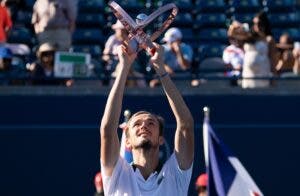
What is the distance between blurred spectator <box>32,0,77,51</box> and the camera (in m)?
11.8

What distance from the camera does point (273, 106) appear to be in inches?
441

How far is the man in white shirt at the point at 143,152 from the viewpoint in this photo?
556cm

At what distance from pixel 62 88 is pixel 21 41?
1.53 m

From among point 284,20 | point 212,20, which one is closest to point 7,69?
point 212,20

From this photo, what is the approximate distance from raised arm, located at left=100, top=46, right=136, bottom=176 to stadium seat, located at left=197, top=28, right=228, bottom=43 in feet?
23.7

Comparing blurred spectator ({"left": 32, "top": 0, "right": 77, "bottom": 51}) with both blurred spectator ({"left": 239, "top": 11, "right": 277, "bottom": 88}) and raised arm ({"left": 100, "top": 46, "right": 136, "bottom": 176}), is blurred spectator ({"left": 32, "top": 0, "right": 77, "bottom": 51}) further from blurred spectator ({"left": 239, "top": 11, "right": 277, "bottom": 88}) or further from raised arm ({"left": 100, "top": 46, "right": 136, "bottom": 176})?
raised arm ({"left": 100, "top": 46, "right": 136, "bottom": 176})

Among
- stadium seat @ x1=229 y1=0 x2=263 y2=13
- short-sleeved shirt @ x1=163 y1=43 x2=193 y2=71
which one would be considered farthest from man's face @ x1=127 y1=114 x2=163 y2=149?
stadium seat @ x1=229 y1=0 x2=263 y2=13

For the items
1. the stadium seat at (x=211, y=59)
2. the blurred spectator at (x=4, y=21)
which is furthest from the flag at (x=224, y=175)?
the blurred spectator at (x=4, y=21)

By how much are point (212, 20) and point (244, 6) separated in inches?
16.0

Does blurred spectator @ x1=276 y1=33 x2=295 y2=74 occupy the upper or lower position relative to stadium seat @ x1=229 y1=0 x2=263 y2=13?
lower

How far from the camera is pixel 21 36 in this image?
1257 cm

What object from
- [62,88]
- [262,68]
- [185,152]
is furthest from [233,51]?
[185,152]

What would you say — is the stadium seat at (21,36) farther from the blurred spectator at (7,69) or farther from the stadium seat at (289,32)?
the stadium seat at (289,32)

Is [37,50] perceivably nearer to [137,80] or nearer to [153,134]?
[137,80]
